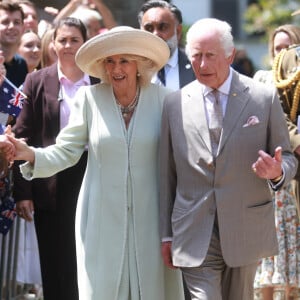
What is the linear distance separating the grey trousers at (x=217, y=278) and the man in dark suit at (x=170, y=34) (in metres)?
2.10

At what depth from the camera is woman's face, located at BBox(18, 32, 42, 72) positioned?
10.5m

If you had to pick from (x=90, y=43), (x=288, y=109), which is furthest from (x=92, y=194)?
(x=288, y=109)

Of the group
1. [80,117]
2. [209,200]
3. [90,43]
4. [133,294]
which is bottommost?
[133,294]

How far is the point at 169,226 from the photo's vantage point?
7137 millimetres

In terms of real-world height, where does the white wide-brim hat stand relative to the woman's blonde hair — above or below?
above

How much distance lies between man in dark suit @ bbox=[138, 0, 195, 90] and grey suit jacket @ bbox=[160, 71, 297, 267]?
1782 mm

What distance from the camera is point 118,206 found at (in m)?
7.22

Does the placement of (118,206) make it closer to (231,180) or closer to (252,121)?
(231,180)

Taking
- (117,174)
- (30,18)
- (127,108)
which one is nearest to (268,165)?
(117,174)

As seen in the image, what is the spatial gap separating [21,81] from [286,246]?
2.50 metres

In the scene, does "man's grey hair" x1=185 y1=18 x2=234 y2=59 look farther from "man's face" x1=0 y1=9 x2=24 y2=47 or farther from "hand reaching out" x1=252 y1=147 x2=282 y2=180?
"man's face" x1=0 y1=9 x2=24 y2=47

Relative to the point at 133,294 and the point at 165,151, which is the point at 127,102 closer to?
the point at 165,151

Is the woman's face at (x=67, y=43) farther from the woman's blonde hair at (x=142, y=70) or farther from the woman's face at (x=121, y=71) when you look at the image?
the woman's face at (x=121, y=71)

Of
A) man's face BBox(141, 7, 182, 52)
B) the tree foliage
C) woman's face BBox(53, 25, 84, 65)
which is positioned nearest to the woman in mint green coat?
woman's face BBox(53, 25, 84, 65)
